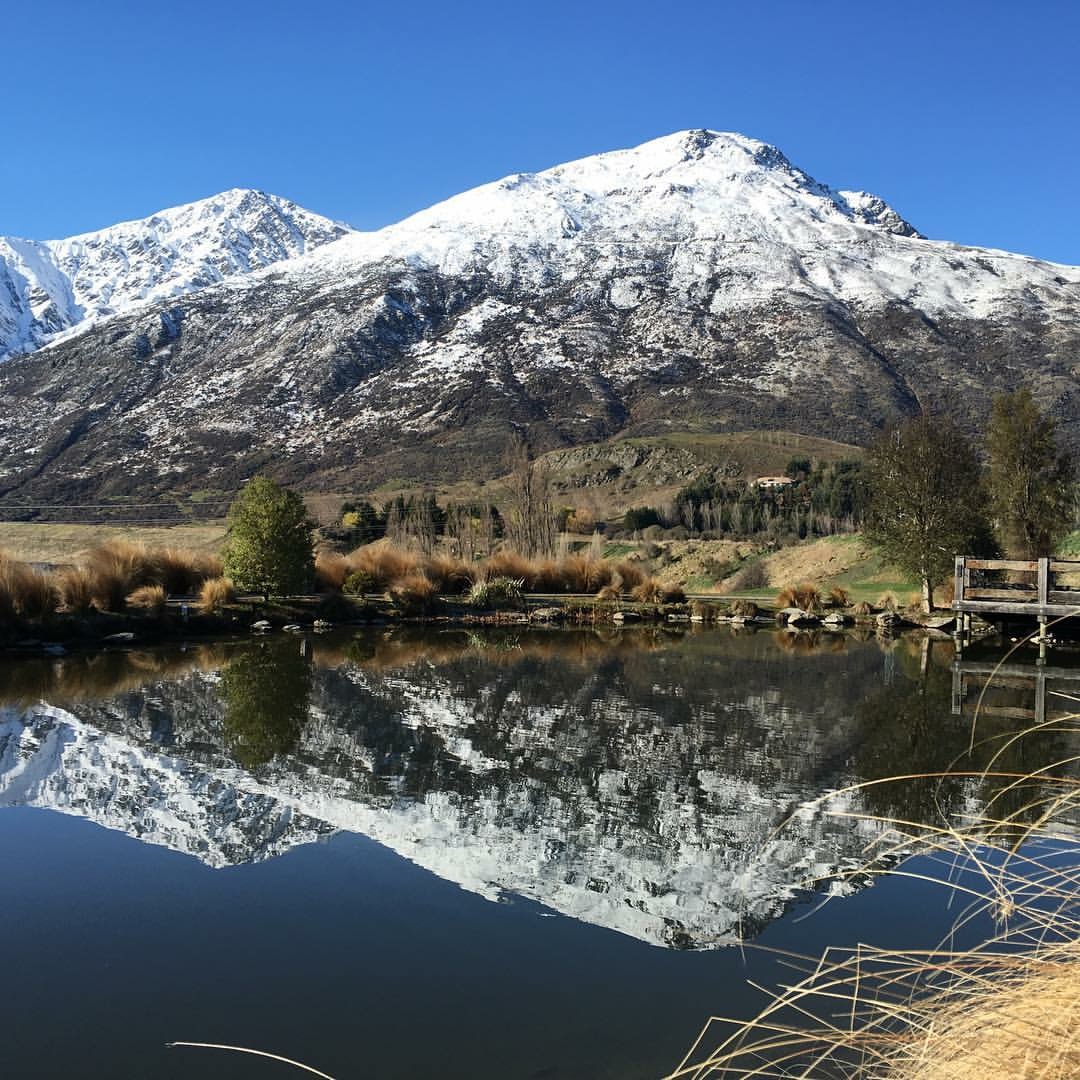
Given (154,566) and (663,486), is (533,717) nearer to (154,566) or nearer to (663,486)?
(154,566)

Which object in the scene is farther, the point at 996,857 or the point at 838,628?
the point at 838,628

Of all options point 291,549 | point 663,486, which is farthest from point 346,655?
point 663,486

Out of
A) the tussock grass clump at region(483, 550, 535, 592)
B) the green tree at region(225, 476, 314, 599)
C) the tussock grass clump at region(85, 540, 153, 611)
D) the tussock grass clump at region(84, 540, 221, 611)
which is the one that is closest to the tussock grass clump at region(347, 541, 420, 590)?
the tussock grass clump at region(483, 550, 535, 592)

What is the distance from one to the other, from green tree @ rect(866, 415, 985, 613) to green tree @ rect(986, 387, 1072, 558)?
4.03ft

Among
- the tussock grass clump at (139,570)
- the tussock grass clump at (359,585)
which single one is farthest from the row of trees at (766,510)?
the tussock grass clump at (139,570)

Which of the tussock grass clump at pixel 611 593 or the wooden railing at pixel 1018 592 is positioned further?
the tussock grass clump at pixel 611 593

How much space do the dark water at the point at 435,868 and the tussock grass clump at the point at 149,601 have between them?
25.5ft

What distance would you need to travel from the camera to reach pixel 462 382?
129 m

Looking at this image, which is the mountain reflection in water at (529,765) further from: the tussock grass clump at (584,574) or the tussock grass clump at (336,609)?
the tussock grass clump at (584,574)

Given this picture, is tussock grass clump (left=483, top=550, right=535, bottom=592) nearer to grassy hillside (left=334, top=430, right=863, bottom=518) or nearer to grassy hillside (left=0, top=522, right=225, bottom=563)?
grassy hillside (left=0, top=522, right=225, bottom=563)

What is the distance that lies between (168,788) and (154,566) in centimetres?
1811

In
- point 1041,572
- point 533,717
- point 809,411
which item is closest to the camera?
point 533,717

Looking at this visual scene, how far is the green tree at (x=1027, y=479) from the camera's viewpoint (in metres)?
28.2

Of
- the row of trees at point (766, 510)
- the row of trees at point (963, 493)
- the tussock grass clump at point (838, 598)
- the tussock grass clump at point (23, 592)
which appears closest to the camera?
the tussock grass clump at point (23, 592)
